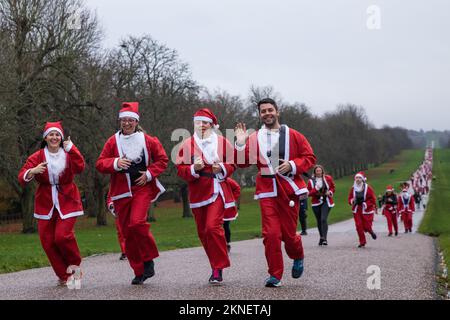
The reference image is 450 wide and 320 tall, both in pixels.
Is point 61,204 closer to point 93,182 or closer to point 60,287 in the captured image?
point 60,287

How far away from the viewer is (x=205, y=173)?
29.2 feet

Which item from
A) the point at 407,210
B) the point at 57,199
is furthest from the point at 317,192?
the point at 407,210

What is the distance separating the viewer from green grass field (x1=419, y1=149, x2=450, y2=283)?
25.5m

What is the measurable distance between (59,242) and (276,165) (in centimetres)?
284

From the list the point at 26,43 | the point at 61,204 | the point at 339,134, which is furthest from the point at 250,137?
the point at 339,134

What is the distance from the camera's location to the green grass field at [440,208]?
83.8 ft

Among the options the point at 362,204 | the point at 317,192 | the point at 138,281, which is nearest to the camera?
the point at 138,281

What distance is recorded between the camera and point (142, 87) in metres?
→ 46.1

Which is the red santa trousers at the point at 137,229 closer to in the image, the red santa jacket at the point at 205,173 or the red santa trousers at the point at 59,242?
the red santa jacket at the point at 205,173

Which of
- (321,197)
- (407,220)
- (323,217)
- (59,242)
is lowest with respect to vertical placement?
(407,220)

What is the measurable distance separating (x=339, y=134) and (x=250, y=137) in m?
109

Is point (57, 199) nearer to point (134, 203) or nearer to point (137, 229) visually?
point (134, 203)

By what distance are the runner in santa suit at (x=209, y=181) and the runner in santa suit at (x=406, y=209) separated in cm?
2191

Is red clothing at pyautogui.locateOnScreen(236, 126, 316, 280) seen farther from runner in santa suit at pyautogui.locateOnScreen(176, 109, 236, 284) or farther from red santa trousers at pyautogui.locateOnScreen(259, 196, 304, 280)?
runner in santa suit at pyautogui.locateOnScreen(176, 109, 236, 284)
